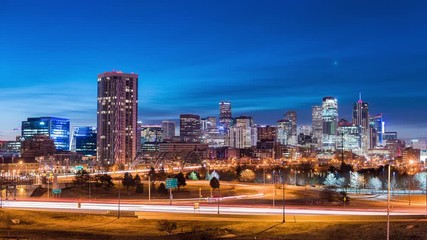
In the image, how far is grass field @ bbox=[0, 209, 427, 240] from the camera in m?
45.1

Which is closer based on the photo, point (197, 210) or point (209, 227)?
point (209, 227)

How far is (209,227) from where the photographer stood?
1970 inches

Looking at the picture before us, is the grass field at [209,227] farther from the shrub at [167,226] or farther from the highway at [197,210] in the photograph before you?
the highway at [197,210]

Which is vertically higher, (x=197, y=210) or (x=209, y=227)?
(x=197, y=210)

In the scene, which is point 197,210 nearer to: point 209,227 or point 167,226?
point 209,227

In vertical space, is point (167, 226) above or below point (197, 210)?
below

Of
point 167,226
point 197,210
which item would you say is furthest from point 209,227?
point 197,210

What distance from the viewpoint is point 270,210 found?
60.8 metres

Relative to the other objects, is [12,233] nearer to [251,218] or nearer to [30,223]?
[30,223]

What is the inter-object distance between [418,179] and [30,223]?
352 feet

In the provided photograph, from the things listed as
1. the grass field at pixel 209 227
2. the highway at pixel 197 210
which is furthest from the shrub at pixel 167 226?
the highway at pixel 197 210

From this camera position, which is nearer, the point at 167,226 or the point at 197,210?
the point at 167,226

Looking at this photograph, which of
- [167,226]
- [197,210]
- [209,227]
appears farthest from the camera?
[197,210]

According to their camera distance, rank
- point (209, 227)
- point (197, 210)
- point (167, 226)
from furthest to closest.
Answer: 1. point (197, 210)
2. point (209, 227)
3. point (167, 226)
